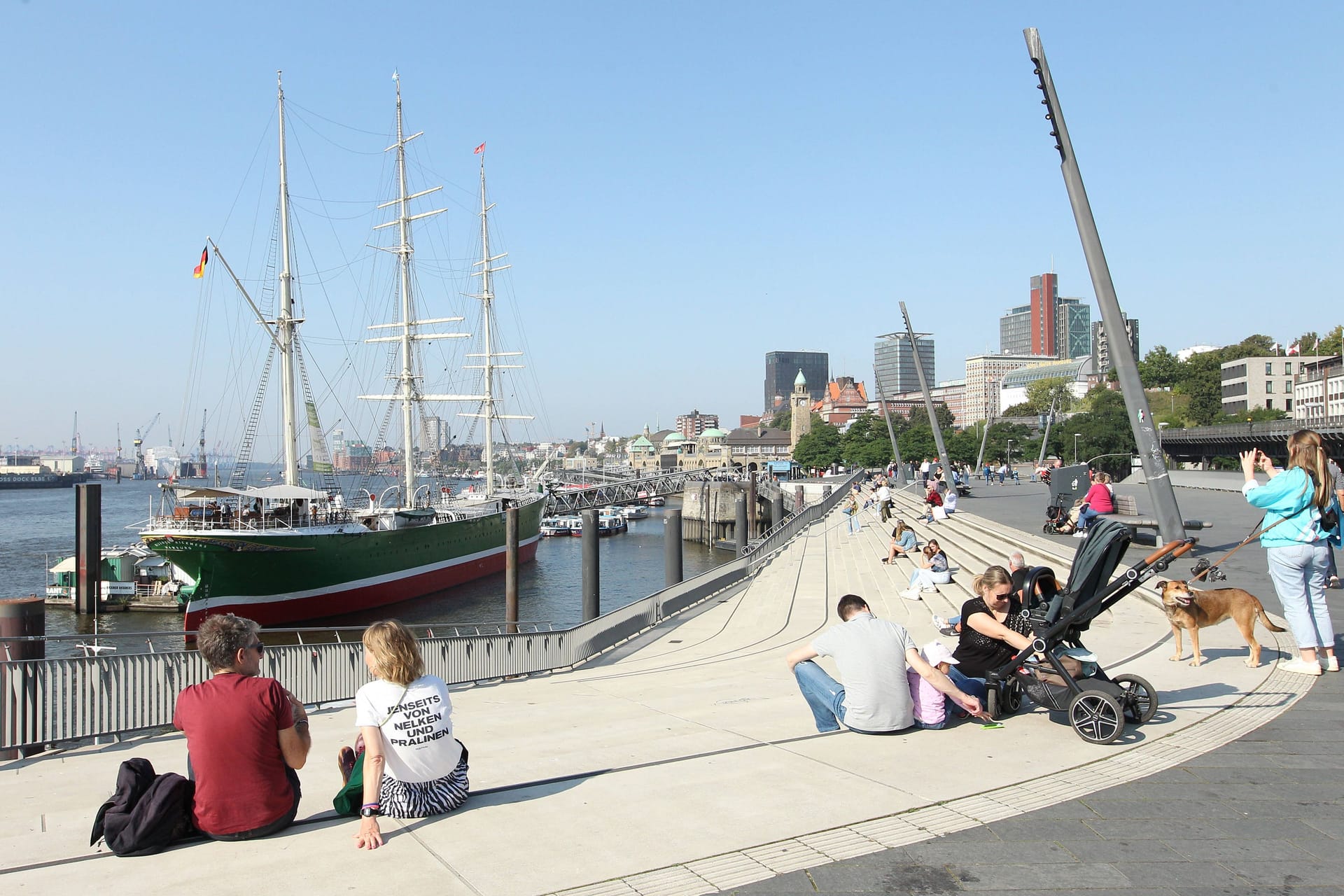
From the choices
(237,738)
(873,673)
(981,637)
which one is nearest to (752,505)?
(981,637)

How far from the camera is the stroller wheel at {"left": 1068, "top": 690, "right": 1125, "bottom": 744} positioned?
606cm

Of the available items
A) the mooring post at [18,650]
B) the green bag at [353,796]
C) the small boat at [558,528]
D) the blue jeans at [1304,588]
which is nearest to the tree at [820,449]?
the small boat at [558,528]

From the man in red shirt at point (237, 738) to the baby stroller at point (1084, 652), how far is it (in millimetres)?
4692

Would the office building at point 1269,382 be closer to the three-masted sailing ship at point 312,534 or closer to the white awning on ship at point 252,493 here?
the three-masted sailing ship at point 312,534

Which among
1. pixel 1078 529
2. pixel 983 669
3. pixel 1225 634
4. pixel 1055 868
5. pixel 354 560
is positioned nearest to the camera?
pixel 1055 868

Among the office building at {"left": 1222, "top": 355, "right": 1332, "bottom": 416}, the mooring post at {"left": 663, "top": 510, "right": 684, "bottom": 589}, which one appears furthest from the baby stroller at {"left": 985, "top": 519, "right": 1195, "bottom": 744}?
the office building at {"left": 1222, "top": 355, "right": 1332, "bottom": 416}

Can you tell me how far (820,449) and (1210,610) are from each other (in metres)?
148

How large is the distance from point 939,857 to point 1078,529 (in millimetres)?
16086

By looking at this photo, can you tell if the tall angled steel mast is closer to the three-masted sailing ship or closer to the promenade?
the promenade

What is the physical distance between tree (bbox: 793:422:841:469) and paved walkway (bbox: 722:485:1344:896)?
481 ft

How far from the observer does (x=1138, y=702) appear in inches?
255

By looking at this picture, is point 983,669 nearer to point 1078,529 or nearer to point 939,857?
point 939,857

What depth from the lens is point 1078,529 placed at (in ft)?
61.9

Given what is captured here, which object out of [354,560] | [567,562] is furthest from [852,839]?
[567,562]
